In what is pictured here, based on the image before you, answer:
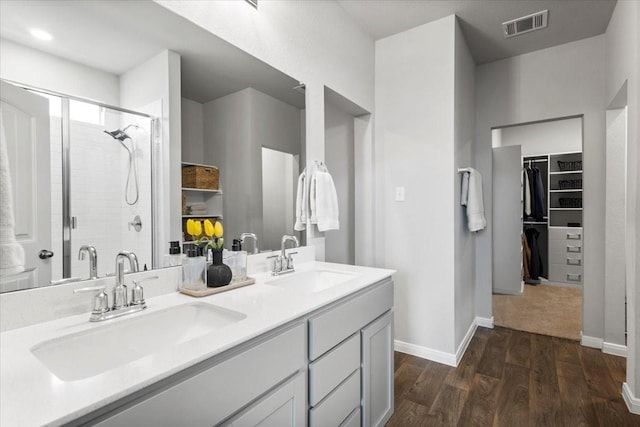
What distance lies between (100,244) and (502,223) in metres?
4.44

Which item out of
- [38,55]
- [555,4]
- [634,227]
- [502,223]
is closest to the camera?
[38,55]

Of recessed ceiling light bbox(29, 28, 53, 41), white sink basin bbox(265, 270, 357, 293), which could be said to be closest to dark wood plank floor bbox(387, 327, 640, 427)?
white sink basin bbox(265, 270, 357, 293)

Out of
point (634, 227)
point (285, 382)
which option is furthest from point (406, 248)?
point (285, 382)

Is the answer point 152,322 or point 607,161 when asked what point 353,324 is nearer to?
point 152,322

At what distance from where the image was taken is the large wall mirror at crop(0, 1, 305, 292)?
94 cm

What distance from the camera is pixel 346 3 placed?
2338 millimetres

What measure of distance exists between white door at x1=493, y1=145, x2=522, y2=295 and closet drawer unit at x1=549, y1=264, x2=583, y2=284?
95cm

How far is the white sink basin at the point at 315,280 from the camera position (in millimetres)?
1662

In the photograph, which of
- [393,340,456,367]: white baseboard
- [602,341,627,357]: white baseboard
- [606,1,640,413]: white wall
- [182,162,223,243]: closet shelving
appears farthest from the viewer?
[602,341,627,357]: white baseboard

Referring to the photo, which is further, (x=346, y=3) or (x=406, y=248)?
(x=406, y=248)

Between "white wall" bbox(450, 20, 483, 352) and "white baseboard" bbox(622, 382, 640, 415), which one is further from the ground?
"white wall" bbox(450, 20, 483, 352)

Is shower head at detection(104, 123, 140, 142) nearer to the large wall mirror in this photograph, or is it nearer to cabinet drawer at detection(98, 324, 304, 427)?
the large wall mirror

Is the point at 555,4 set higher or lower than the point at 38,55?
higher

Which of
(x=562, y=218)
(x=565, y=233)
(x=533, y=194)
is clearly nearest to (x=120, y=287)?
(x=533, y=194)
